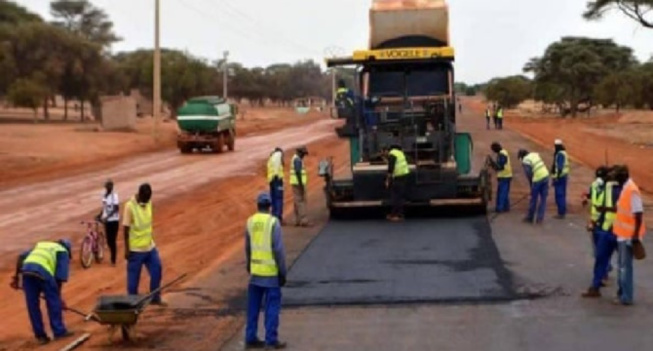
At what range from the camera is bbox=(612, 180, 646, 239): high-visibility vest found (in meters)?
12.4

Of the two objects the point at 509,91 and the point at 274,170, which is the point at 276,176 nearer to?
the point at 274,170

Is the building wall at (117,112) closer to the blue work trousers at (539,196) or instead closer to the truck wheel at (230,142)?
the truck wheel at (230,142)

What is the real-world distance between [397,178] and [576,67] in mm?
83037

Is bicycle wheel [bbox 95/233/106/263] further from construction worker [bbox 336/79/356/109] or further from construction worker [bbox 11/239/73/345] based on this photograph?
construction worker [bbox 11/239/73/345]

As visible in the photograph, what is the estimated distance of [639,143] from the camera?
58.3m

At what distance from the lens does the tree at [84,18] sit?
372 feet

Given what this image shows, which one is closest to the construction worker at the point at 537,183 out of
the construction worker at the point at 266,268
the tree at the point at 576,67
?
the construction worker at the point at 266,268

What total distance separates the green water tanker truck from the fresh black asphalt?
98.2ft

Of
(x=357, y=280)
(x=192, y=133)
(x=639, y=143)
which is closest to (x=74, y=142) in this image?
(x=192, y=133)

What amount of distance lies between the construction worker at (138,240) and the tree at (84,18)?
103m

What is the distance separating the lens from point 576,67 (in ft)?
330

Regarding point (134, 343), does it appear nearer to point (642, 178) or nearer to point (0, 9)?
point (642, 178)

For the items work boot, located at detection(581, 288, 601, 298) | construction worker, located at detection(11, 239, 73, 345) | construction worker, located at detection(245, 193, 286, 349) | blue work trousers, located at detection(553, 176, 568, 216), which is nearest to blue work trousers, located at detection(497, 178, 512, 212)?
blue work trousers, located at detection(553, 176, 568, 216)

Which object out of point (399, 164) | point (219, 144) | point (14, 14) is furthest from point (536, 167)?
point (14, 14)
